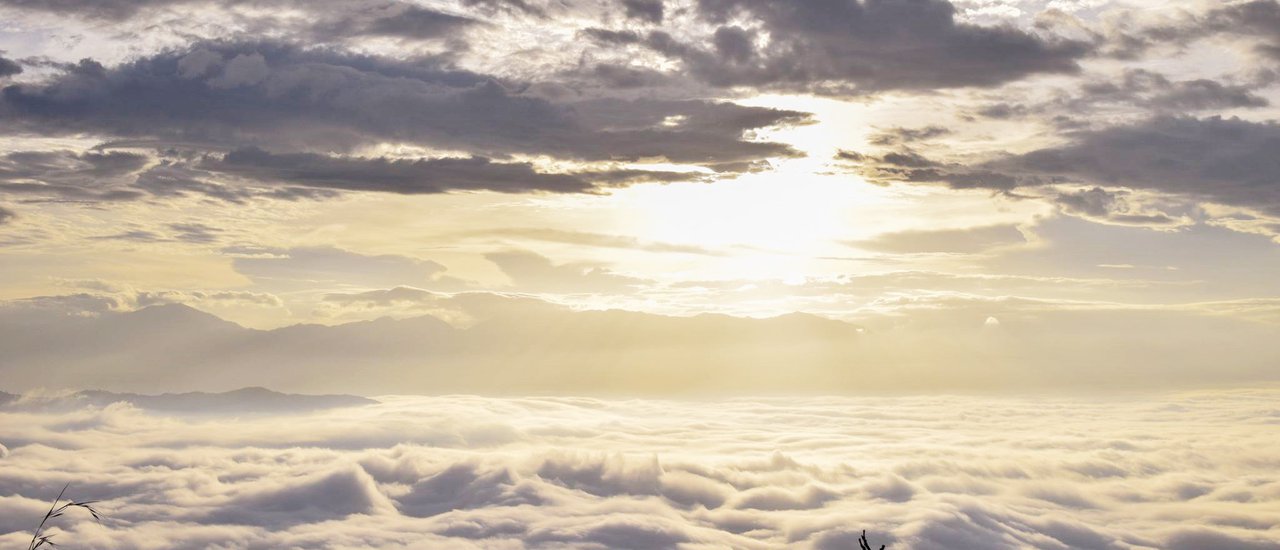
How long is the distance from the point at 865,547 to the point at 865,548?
0.11 m

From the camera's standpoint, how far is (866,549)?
35.3ft

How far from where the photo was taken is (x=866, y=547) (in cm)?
1049

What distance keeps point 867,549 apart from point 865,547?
1.26 feet

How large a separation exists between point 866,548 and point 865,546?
0.24ft

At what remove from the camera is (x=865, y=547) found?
1066 cm

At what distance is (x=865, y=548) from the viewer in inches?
416

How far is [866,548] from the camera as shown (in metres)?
10.7

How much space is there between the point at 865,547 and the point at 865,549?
8 cm

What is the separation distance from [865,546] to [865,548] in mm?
121

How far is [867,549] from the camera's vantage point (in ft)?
33.8

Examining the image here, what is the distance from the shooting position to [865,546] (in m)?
10.7

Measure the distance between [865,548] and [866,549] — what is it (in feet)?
0.76

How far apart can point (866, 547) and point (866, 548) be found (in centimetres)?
25

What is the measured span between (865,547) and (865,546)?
1 cm
